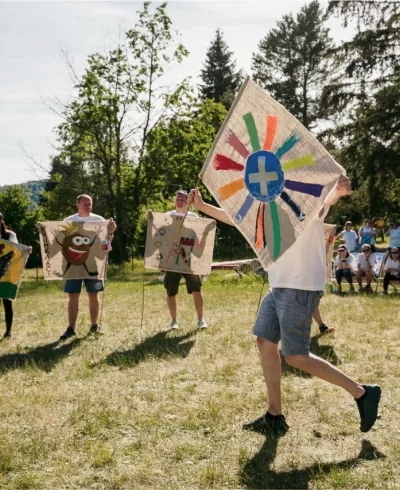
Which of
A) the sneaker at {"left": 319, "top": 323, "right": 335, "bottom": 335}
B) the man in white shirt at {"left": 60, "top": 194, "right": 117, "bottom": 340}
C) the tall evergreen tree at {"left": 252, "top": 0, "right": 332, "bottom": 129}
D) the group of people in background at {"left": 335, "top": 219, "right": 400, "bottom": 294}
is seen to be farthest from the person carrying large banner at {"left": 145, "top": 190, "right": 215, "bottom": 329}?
the tall evergreen tree at {"left": 252, "top": 0, "right": 332, "bottom": 129}

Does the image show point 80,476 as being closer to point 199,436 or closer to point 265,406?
point 199,436

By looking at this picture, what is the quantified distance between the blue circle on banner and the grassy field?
1806mm

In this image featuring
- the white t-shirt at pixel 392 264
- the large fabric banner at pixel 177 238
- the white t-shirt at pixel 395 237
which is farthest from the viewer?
the white t-shirt at pixel 395 237

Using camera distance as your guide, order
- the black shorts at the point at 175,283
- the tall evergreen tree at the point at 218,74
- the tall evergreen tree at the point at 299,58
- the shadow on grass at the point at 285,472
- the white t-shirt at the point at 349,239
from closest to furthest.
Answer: the shadow on grass at the point at 285,472 < the black shorts at the point at 175,283 < the white t-shirt at the point at 349,239 < the tall evergreen tree at the point at 299,58 < the tall evergreen tree at the point at 218,74

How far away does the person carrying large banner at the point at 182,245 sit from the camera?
8.43 m

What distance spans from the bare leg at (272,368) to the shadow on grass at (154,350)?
2.44 m

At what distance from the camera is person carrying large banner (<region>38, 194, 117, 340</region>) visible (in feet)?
26.5

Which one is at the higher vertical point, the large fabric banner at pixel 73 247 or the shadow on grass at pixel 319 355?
the large fabric banner at pixel 73 247

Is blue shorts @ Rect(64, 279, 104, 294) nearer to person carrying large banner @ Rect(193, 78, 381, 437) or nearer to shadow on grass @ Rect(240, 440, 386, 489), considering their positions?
person carrying large banner @ Rect(193, 78, 381, 437)

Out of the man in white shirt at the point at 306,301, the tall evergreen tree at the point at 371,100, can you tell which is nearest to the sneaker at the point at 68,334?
the man in white shirt at the point at 306,301

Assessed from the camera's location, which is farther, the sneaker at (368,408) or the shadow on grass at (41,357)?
the shadow on grass at (41,357)

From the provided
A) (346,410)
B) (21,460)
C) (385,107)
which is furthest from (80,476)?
(385,107)

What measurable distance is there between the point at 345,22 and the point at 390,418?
24400 mm

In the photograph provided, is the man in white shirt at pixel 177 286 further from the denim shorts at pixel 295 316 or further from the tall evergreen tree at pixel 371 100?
the tall evergreen tree at pixel 371 100
